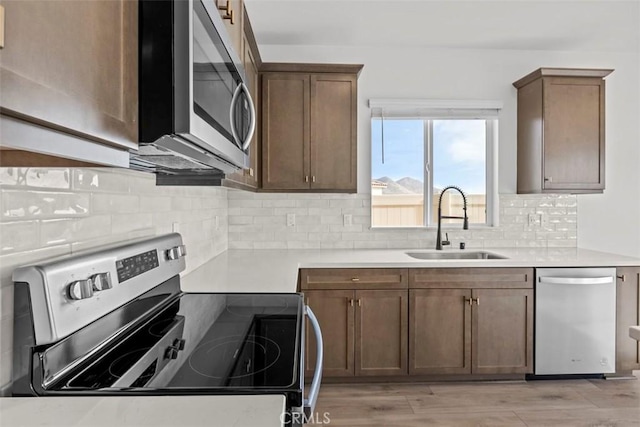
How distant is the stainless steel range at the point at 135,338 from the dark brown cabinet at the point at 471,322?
62.4 inches

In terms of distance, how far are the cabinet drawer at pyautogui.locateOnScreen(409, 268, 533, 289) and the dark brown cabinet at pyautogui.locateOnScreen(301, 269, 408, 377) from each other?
18cm

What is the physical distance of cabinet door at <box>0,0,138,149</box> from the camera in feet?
1.56

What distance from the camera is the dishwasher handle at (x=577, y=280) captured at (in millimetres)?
2861

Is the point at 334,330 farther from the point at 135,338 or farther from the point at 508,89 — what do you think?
the point at 508,89

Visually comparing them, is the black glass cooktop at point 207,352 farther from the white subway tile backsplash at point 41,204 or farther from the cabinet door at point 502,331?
the cabinet door at point 502,331

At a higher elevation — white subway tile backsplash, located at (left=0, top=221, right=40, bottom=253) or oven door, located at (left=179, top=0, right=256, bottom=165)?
oven door, located at (left=179, top=0, right=256, bottom=165)

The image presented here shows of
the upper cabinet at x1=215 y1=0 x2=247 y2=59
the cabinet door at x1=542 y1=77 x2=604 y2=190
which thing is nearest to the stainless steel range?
the upper cabinet at x1=215 y1=0 x2=247 y2=59

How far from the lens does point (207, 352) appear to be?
1.17 m

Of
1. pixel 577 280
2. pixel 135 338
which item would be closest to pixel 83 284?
pixel 135 338

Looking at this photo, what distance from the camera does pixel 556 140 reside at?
3234mm

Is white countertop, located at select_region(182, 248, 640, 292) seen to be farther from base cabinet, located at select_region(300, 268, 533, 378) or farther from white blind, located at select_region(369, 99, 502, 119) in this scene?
white blind, located at select_region(369, 99, 502, 119)

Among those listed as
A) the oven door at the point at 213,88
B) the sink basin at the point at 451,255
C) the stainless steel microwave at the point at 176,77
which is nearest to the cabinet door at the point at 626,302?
the sink basin at the point at 451,255

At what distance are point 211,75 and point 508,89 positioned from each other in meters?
3.14

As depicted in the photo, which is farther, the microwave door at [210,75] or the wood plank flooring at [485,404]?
the wood plank flooring at [485,404]
